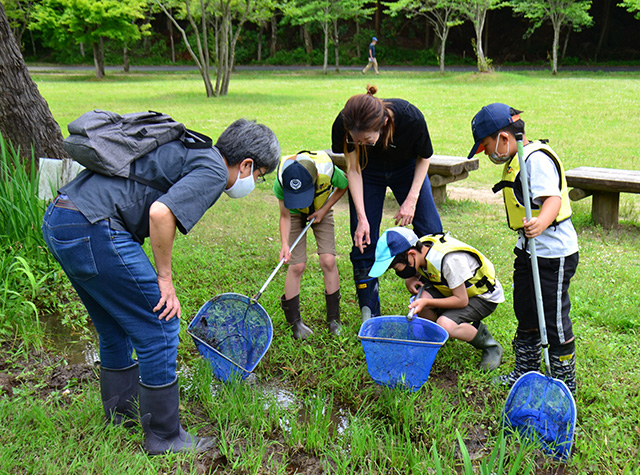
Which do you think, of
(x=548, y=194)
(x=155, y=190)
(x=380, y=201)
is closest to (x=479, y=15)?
(x=380, y=201)

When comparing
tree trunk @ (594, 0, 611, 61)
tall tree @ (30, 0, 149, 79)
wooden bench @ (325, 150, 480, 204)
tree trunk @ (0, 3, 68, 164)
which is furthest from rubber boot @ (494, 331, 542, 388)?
tree trunk @ (594, 0, 611, 61)

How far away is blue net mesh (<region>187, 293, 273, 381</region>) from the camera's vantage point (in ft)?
9.39

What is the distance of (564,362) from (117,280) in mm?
2034

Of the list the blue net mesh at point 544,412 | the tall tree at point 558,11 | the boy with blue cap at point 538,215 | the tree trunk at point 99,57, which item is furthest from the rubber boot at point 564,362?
the tree trunk at point 99,57

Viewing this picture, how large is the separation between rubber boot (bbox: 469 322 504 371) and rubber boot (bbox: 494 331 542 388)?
15 centimetres

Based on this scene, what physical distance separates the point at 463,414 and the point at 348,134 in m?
1.63

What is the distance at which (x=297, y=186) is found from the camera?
10.1ft

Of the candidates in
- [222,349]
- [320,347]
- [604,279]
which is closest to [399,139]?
[320,347]

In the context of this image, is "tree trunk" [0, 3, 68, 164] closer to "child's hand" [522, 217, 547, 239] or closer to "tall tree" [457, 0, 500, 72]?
"child's hand" [522, 217, 547, 239]

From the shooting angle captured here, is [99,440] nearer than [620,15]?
Yes

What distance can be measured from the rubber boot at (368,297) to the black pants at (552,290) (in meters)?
1.02

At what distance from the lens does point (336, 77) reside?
25.2m

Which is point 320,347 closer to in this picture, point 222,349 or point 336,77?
point 222,349

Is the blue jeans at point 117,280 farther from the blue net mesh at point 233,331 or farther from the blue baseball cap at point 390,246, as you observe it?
the blue baseball cap at point 390,246
